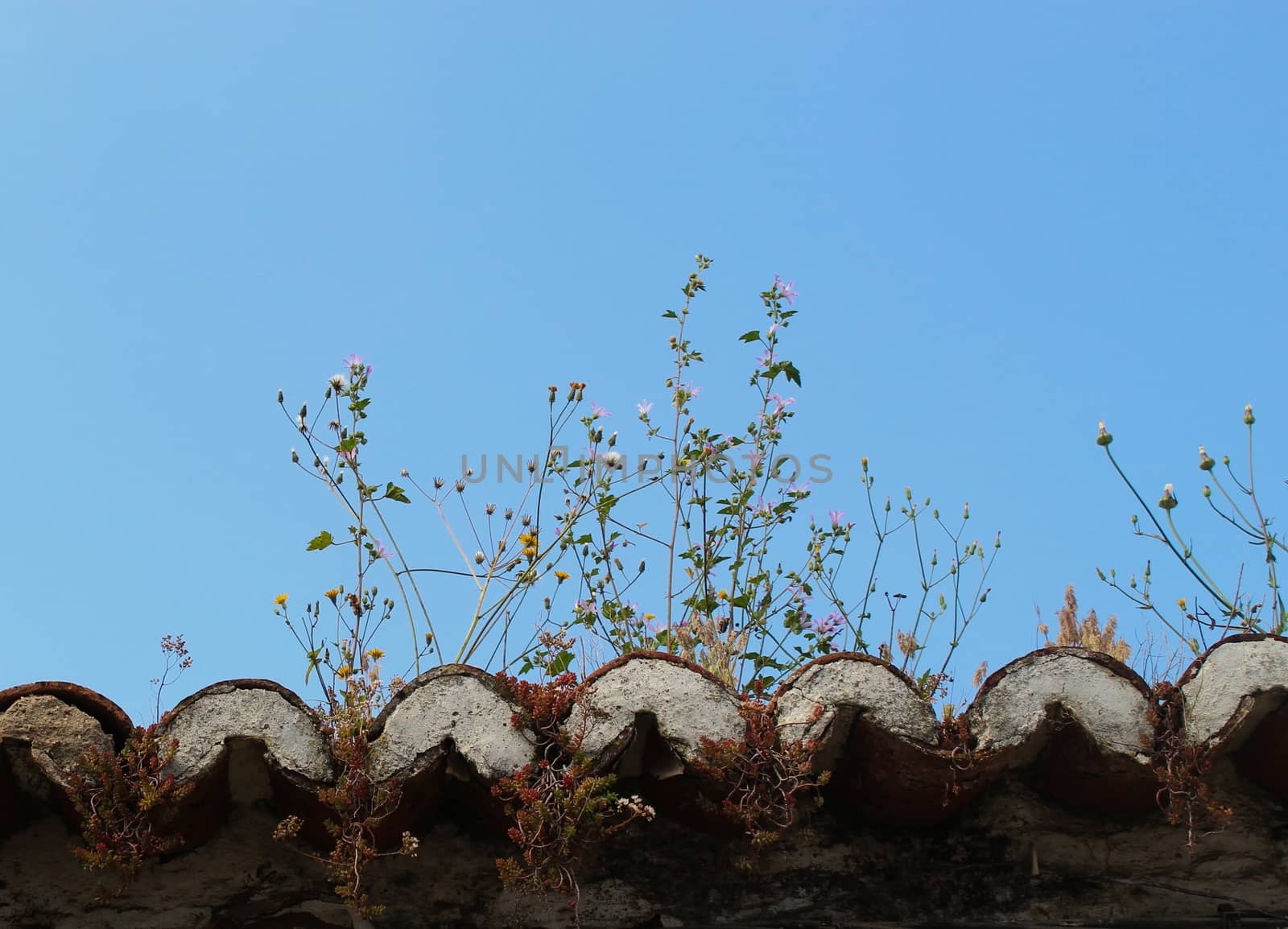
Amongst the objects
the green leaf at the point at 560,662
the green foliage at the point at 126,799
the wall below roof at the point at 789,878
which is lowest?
the wall below roof at the point at 789,878

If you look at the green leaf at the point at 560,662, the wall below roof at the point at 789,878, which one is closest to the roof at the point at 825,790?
the wall below roof at the point at 789,878

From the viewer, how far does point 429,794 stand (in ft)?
9.70

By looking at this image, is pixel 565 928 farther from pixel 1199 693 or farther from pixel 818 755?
pixel 1199 693

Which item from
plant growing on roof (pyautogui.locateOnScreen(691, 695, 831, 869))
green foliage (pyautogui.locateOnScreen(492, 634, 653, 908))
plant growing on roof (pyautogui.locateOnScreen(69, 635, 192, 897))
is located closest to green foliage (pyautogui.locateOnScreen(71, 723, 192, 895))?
plant growing on roof (pyautogui.locateOnScreen(69, 635, 192, 897))

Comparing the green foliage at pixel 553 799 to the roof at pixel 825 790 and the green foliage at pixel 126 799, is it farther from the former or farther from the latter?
the green foliage at pixel 126 799

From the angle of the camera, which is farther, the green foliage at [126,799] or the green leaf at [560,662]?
the green leaf at [560,662]

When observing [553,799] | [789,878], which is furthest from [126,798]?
[789,878]

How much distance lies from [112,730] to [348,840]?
577 mm

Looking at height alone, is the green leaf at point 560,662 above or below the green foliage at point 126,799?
above

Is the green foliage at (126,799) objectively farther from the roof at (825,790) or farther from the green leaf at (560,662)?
the green leaf at (560,662)

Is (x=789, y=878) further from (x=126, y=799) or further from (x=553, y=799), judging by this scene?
(x=126, y=799)

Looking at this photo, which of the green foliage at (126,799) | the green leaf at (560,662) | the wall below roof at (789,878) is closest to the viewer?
the green foliage at (126,799)

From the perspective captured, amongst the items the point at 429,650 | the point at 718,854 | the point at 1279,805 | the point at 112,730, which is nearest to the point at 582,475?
the point at 429,650

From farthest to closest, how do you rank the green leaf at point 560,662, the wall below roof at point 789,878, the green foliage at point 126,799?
the green leaf at point 560,662, the wall below roof at point 789,878, the green foliage at point 126,799
